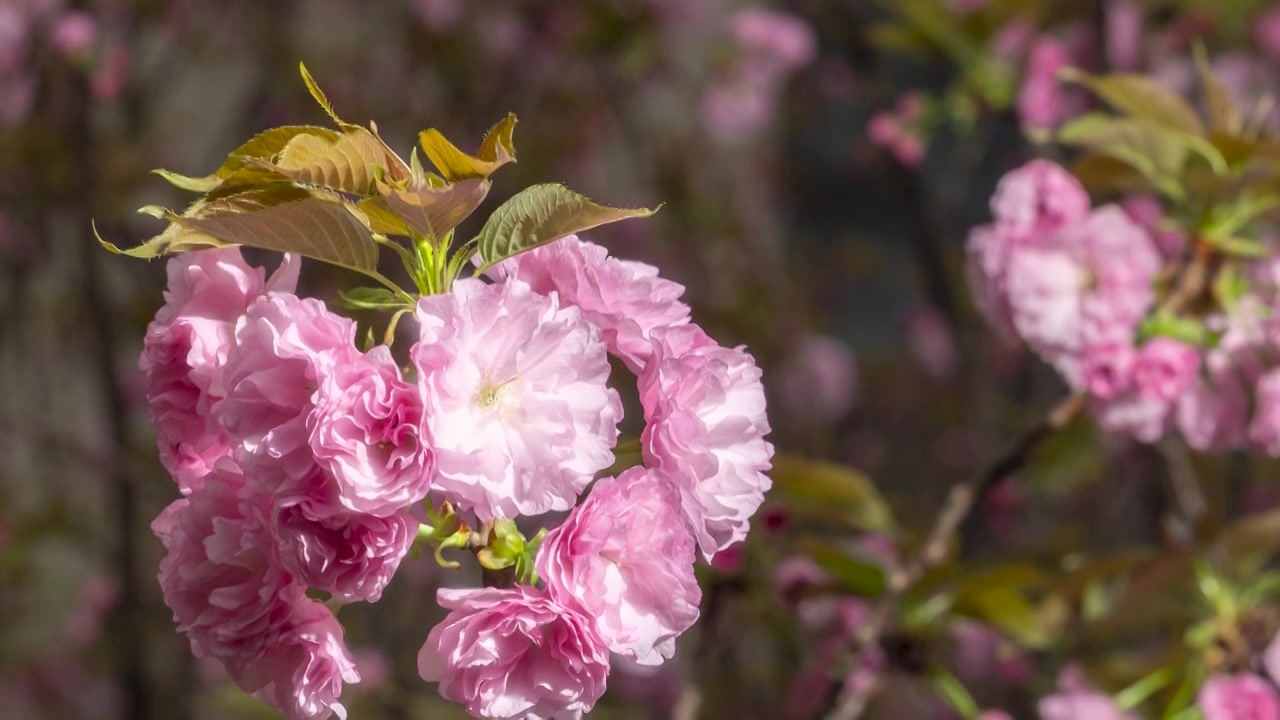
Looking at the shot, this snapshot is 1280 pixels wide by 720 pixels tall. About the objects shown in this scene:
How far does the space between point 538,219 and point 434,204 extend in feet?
0.13

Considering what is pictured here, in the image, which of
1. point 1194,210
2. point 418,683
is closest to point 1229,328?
point 1194,210

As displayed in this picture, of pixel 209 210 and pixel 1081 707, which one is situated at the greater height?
pixel 209 210

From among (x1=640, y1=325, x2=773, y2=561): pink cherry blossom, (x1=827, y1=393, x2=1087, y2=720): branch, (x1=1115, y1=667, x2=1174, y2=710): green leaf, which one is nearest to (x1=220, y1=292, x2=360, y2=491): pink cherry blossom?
(x1=640, y1=325, x2=773, y2=561): pink cherry blossom

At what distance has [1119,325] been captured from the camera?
0.76 m

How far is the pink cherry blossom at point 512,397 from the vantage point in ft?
1.28

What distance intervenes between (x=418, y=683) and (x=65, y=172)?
39.7 inches

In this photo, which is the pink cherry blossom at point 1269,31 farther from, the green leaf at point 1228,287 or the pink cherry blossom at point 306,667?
the pink cherry blossom at point 306,667

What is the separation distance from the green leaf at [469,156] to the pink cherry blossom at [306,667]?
178 mm

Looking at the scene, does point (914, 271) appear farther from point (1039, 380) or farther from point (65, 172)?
point (65, 172)

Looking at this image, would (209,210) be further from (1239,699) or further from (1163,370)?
(1239,699)

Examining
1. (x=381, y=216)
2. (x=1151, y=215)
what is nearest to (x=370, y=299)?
(x=381, y=216)

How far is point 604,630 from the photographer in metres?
0.41

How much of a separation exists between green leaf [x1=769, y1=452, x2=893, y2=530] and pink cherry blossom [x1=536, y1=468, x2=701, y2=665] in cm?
44

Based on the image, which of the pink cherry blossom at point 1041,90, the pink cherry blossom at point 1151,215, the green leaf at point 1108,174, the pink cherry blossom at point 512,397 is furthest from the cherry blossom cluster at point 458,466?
the pink cherry blossom at point 1041,90
